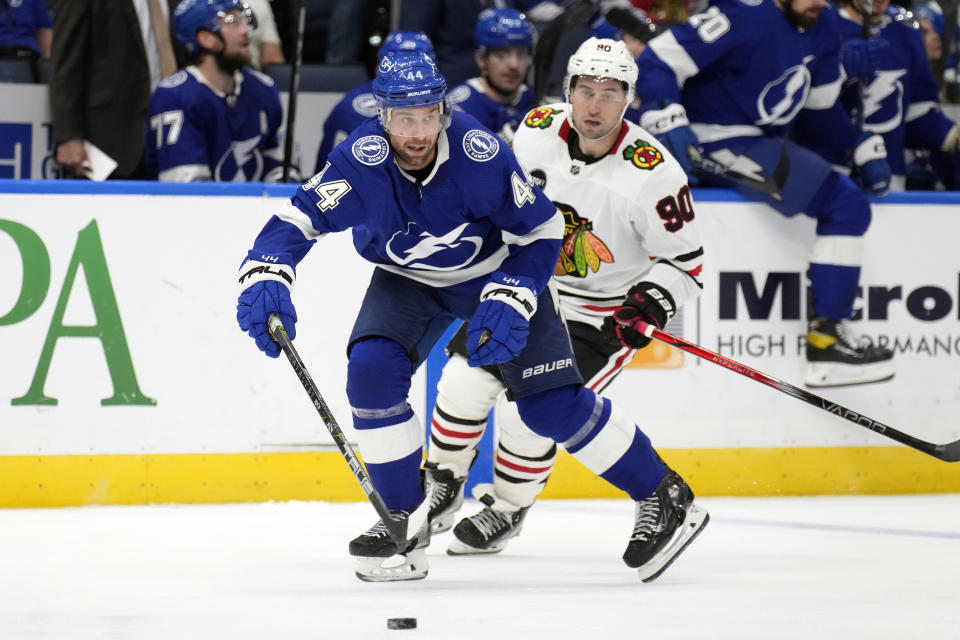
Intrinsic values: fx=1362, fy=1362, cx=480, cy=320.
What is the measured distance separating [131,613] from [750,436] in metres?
2.42

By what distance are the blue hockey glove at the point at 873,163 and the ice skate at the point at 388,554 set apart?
2209 millimetres

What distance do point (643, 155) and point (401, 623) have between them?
148 centimetres

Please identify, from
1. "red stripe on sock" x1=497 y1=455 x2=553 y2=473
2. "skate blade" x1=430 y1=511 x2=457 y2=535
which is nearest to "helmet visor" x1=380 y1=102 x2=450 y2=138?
"red stripe on sock" x1=497 y1=455 x2=553 y2=473

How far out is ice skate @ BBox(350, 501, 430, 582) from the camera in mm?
3100

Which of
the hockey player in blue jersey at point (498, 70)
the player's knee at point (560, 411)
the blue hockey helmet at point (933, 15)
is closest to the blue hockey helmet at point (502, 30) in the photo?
the hockey player in blue jersey at point (498, 70)

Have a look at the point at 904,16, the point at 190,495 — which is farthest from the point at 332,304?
the point at 904,16

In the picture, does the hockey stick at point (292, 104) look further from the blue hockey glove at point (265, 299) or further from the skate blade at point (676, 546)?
the skate blade at point (676, 546)

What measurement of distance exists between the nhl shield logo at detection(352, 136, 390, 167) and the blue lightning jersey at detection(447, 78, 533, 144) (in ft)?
6.51

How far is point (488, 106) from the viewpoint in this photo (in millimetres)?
5086

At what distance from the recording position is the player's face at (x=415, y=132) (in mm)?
2932

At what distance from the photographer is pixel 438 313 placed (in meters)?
3.25

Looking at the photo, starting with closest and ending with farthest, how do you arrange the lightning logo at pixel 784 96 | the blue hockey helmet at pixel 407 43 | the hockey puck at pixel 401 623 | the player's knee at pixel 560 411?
the hockey puck at pixel 401 623
the player's knee at pixel 560 411
the lightning logo at pixel 784 96
the blue hockey helmet at pixel 407 43

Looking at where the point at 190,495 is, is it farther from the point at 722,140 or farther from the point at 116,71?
the point at 722,140

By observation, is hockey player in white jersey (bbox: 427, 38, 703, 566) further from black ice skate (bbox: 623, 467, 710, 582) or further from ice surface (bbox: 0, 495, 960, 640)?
black ice skate (bbox: 623, 467, 710, 582)
